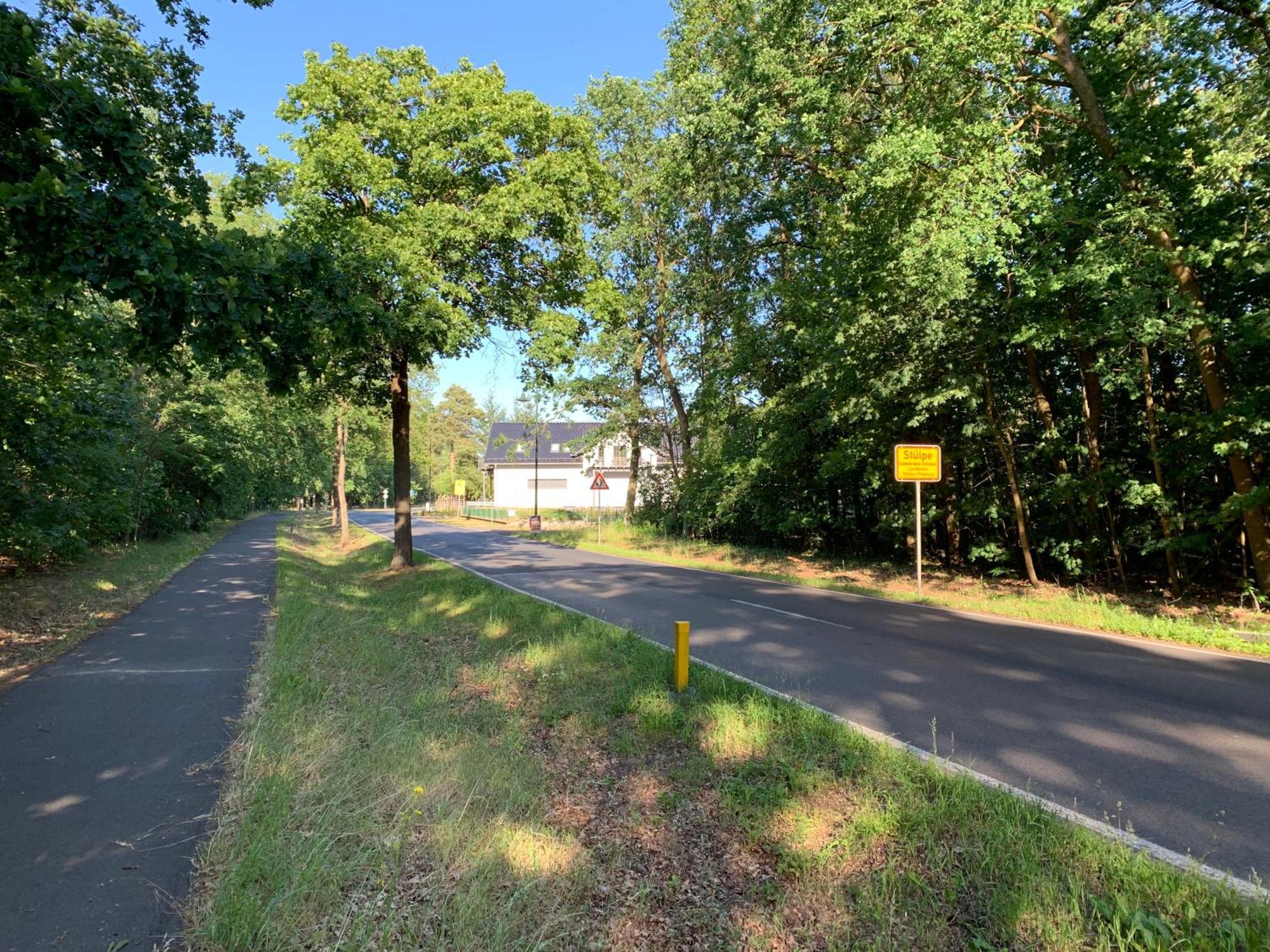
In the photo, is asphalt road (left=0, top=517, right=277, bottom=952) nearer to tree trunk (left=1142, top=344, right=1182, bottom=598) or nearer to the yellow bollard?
the yellow bollard

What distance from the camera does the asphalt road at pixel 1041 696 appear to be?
4.13m

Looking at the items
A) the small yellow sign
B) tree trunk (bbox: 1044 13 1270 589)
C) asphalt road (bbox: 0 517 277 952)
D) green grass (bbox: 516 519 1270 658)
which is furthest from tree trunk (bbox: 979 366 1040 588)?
asphalt road (bbox: 0 517 277 952)

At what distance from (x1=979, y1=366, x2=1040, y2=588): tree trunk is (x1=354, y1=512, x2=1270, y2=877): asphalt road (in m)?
3.65

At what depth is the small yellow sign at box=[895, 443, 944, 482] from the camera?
13.6m

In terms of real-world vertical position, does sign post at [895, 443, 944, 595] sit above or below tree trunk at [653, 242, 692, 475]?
below

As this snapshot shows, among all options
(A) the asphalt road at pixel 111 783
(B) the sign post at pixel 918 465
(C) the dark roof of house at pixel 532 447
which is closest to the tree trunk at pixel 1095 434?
(B) the sign post at pixel 918 465

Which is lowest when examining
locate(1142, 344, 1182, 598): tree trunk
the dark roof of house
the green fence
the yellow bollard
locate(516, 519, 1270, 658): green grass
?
the green fence

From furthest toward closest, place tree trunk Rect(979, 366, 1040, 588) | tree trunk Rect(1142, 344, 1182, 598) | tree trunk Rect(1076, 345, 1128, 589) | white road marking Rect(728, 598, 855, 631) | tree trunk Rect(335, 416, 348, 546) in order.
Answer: tree trunk Rect(335, 416, 348, 546) < tree trunk Rect(979, 366, 1040, 588) < tree trunk Rect(1076, 345, 1128, 589) < tree trunk Rect(1142, 344, 1182, 598) < white road marking Rect(728, 598, 855, 631)

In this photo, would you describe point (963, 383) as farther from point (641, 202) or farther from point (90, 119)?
point (641, 202)

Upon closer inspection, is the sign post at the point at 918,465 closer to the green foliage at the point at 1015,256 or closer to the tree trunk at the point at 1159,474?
the green foliage at the point at 1015,256

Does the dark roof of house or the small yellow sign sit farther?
the dark roof of house

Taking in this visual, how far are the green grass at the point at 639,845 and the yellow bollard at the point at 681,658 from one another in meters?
0.17

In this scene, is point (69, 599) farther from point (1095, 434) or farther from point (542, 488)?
point (542, 488)

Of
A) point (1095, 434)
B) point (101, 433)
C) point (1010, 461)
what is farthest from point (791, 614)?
point (101, 433)
